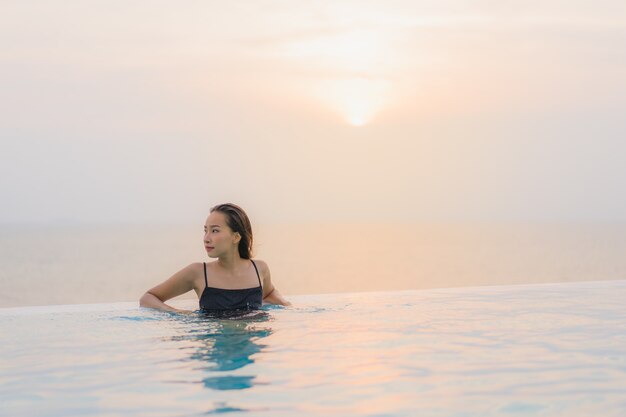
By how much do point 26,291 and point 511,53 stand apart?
25.2 meters

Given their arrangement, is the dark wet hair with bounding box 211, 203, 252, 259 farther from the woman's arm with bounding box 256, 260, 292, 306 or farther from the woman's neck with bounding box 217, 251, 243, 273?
the woman's arm with bounding box 256, 260, 292, 306

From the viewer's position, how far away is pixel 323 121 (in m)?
74.4

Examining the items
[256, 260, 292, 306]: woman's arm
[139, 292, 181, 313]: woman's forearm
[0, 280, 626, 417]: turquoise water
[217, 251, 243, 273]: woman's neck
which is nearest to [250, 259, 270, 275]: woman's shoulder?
[256, 260, 292, 306]: woman's arm

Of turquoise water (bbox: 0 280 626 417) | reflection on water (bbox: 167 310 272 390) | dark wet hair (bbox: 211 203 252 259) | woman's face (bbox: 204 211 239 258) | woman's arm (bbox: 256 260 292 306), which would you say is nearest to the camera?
turquoise water (bbox: 0 280 626 417)

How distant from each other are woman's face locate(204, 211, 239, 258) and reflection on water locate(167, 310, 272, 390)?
1.47 ft

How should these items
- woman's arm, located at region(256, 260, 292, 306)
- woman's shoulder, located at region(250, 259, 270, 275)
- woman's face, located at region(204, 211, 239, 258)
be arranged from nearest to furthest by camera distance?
woman's face, located at region(204, 211, 239, 258)
woman's shoulder, located at region(250, 259, 270, 275)
woman's arm, located at region(256, 260, 292, 306)

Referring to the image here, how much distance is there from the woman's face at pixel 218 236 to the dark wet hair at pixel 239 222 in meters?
0.04

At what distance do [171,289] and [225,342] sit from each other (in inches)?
57.6

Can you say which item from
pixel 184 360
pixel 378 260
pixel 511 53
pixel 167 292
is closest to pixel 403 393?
pixel 184 360

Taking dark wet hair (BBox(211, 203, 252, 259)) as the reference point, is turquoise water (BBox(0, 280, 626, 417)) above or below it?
below

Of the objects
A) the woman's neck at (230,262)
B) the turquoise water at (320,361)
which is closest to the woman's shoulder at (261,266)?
the woman's neck at (230,262)

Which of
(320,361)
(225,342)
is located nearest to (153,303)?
(225,342)

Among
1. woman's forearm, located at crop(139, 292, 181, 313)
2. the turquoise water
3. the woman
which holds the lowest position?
the turquoise water

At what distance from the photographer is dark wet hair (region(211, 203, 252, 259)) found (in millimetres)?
6344
